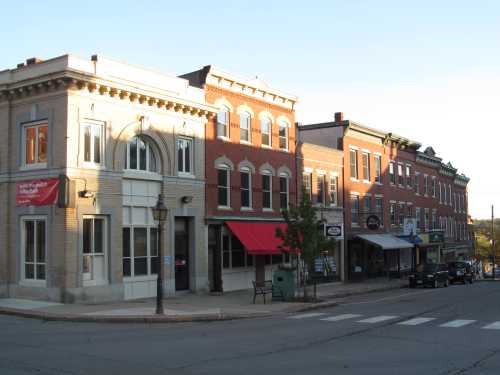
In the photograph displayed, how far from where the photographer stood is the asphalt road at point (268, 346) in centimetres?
1066

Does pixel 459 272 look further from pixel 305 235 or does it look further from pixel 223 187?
pixel 305 235

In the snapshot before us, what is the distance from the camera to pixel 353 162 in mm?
41062

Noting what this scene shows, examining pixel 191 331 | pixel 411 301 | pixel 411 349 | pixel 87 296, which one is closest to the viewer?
pixel 411 349

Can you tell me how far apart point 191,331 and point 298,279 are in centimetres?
1712

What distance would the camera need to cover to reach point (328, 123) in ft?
133

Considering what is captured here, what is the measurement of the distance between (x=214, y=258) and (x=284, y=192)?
Result: 6.58 metres

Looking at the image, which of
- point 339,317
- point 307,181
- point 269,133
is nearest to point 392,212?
point 307,181

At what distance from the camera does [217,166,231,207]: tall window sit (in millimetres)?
28734

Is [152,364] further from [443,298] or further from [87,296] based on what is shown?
[443,298]

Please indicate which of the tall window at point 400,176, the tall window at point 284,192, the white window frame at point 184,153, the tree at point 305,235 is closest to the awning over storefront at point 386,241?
the tall window at point 400,176

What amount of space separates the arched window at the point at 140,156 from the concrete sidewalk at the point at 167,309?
5.33 meters

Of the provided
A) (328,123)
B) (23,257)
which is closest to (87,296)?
(23,257)

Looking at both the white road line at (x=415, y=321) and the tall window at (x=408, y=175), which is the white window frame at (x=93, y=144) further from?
the tall window at (x=408, y=175)

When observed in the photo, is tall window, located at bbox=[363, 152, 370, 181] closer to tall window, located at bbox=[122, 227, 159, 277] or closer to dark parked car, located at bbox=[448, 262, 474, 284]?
dark parked car, located at bbox=[448, 262, 474, 284]
